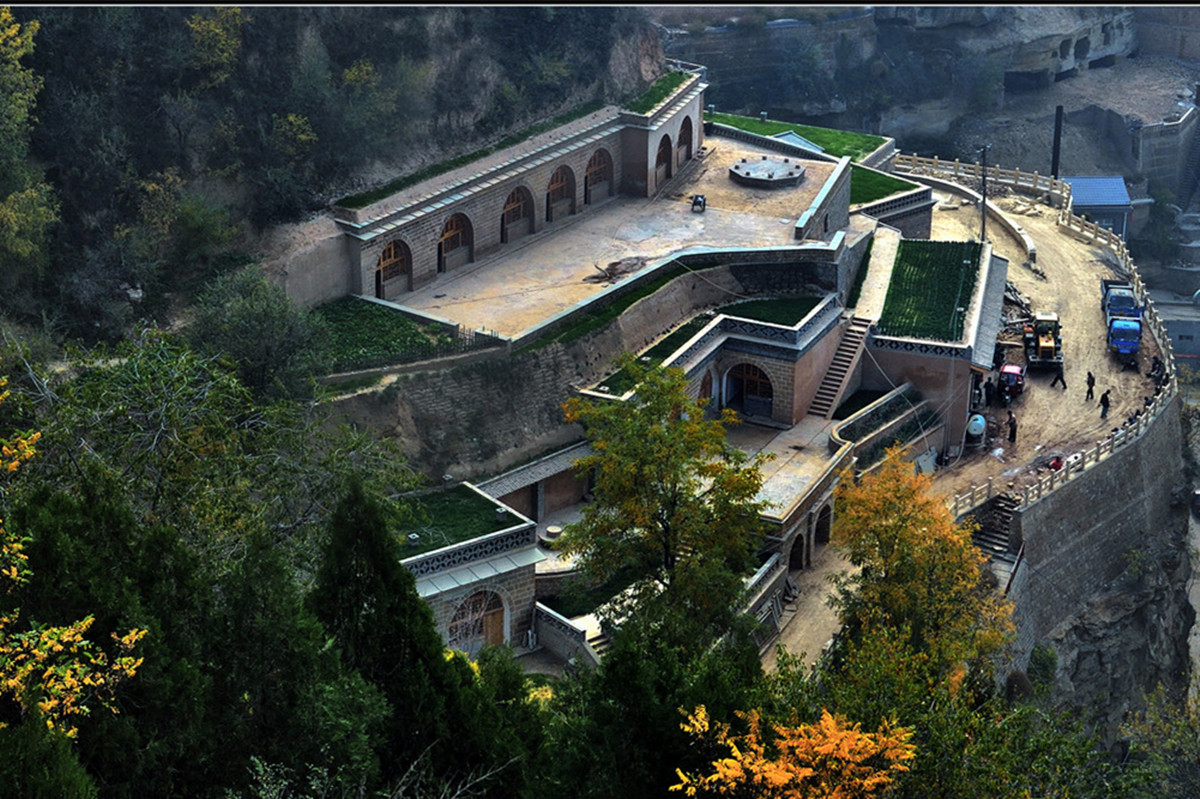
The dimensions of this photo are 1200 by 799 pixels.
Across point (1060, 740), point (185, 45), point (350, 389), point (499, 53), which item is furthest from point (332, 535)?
point (499, 53)

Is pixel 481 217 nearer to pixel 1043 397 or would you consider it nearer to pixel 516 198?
pixel 516 198

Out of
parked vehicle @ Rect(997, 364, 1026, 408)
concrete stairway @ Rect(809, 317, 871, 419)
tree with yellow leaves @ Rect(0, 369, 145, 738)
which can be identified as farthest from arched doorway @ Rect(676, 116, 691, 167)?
tree with yellow leaves @ Rect(0, 369, 145, 738)

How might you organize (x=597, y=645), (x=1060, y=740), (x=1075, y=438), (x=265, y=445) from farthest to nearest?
(x=1075, y=438)
(x=597, y=645)
(x=265, y=445)
(x=1060, y=740)

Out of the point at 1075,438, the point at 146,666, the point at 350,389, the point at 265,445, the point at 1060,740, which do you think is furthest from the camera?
the point at 1075,438

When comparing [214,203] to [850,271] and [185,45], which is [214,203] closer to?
[185,45]

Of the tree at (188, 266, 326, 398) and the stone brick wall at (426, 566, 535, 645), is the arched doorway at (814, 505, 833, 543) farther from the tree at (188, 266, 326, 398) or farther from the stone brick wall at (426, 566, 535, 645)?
the tree at (188, 266, 326, 398)

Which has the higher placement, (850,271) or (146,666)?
(146,666)

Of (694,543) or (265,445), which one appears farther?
(694,543)
